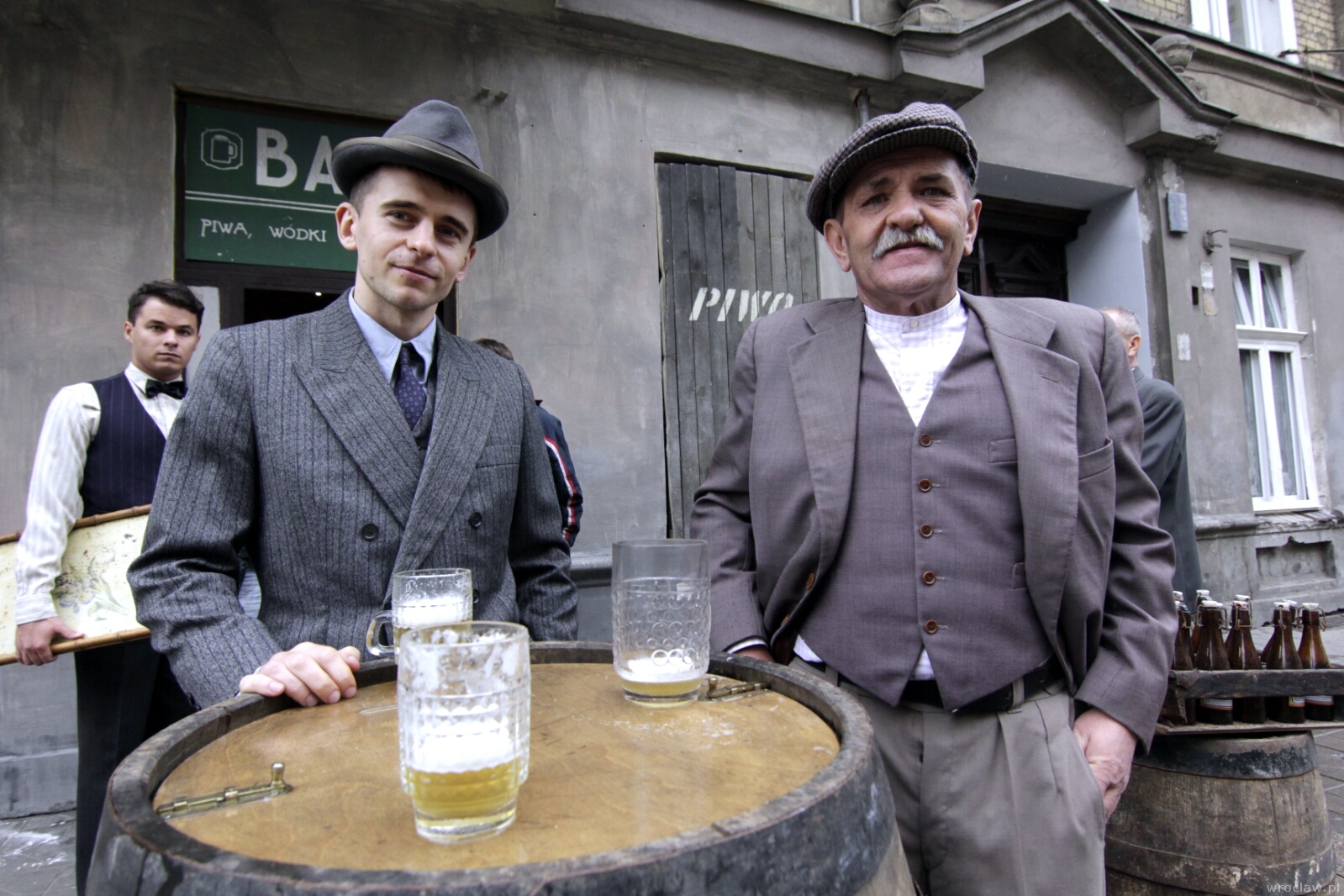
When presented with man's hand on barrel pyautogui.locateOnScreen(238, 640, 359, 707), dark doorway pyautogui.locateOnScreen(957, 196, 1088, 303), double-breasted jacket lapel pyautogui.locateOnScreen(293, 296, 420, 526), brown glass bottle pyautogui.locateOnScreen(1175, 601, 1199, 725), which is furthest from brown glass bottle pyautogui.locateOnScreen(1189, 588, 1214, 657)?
dark doorway pyautogui.locateOnScreen(957, 196, 1088, 303)

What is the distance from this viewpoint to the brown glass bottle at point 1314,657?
89.5 inches

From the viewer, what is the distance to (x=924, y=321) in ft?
5.49

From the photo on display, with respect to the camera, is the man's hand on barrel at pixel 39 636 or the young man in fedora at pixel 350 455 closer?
the young man in fedora at pixel 350 455

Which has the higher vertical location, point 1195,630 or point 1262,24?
point 1262,24

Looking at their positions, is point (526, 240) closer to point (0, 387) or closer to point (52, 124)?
point (52, 124)

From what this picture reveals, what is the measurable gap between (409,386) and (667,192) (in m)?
3.68

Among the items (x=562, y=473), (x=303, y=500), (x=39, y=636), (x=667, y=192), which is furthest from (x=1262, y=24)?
(x=39, y=636)

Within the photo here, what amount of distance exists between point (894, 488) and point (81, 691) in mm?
2776

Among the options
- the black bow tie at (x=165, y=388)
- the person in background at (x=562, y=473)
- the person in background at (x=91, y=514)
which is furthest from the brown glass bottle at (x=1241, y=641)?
the black bow tie at (x=165, y=388)

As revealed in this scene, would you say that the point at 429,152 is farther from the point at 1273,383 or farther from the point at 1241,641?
the point at 1273,383

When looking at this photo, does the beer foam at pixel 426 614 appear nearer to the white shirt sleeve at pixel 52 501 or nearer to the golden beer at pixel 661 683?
the golden beer at pixel 661 683

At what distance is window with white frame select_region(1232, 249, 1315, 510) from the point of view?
7383mm

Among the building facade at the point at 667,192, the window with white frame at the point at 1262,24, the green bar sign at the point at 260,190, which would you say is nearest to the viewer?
the building facade at the point at 667,192

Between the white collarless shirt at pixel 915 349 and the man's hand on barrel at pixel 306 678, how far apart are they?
29.5 inches
